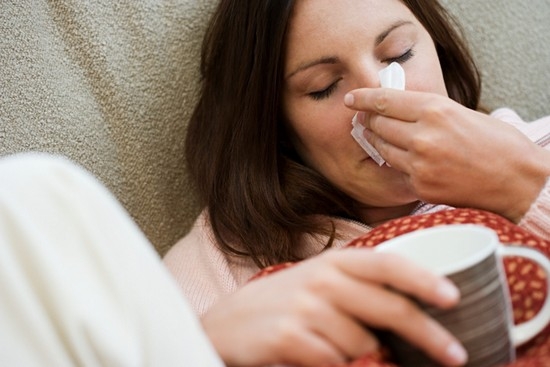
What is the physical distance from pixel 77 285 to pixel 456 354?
300 mm

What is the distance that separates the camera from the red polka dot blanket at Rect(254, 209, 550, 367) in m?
0.59

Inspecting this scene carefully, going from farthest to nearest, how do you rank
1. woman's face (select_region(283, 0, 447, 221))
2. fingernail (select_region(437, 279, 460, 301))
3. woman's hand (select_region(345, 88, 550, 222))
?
woman's face (select_region(283, 0, 447, 221)) → woman's hand (select_region(345, 88, 550, 222)) → fingernail (select_region(437, 279, 460, 301))

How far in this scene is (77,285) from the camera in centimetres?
55

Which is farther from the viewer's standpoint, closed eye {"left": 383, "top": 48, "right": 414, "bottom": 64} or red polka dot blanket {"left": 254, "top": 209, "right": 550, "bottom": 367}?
closed eye {"left": 383, "top": 48, "right": 414, "bottom": 64}

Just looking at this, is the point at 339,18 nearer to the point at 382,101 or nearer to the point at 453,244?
the point at 382,101

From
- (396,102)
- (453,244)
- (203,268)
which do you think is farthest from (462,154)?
(203,268)

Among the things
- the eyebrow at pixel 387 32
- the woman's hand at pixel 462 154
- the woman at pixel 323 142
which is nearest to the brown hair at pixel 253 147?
the woman at pixel 323 142

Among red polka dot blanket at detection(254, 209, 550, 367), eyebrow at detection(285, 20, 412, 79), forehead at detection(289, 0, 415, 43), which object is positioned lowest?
red polka dot blanket at detection(254, 209, 550, 367)

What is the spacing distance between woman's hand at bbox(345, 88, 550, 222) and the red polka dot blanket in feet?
0.35

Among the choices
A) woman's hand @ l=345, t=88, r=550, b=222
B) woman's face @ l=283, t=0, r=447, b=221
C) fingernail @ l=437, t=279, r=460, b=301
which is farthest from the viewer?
woman's face @ l=283, t=0, r=447, b=221

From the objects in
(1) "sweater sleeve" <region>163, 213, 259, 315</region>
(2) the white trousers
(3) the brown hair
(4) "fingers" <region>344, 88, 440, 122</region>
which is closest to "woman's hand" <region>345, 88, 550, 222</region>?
(4) "fingers" <region>344, 88, 440, 122</region>

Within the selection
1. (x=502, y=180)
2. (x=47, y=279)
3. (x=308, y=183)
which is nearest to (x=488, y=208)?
(x=502, y=180)

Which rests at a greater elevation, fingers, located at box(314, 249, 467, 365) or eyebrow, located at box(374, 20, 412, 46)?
eyebrow, located at box(374, 20, 412, 46)

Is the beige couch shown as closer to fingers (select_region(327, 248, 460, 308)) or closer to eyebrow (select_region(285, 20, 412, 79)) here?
eyebrow (select_region(285, 20, 412, 79))
